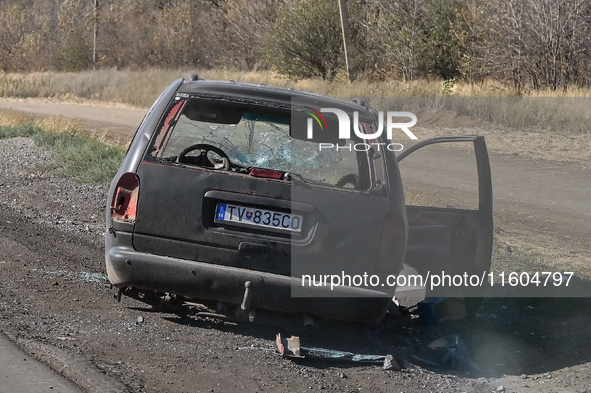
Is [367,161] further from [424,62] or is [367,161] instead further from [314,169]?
[424,62]

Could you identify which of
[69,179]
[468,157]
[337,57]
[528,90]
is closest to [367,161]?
[69,179]

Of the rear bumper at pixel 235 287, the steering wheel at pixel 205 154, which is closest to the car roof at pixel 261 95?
the steering wheel at pixel 205 154

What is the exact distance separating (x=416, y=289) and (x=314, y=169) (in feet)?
4.06

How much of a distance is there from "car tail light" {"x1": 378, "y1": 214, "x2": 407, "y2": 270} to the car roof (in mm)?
779

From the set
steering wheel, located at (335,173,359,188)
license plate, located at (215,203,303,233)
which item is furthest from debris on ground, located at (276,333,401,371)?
steering wheel, located at (335,173,359,188)

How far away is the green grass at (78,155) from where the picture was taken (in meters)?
11.5

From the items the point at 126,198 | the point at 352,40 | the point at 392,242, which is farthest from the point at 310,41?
the point at 392,242

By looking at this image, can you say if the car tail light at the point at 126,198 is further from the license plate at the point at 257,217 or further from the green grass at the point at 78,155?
the green grass at the point at 78,155

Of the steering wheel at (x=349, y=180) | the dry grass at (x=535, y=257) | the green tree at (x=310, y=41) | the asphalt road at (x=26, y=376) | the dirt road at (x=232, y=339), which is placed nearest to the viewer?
the asphalt road at (x=26, y=376)

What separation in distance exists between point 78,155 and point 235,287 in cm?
884

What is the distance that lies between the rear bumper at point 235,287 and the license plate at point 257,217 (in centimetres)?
28

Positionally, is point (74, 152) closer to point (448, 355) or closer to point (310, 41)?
point (448, 355)

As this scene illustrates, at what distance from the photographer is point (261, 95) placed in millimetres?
5070

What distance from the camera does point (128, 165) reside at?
193 inches
